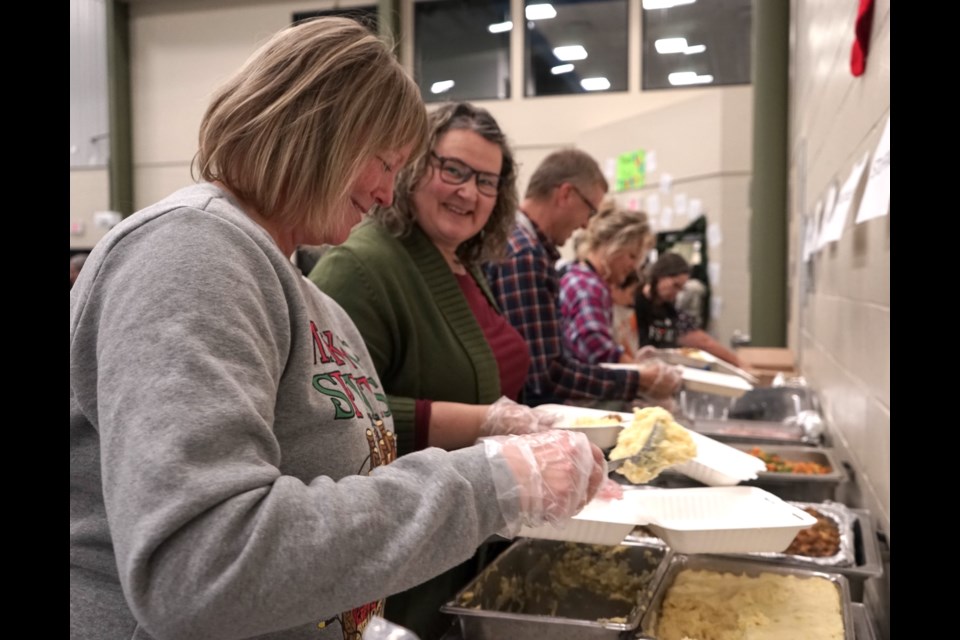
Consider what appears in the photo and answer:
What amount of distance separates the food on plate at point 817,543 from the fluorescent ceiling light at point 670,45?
7374 millimetres

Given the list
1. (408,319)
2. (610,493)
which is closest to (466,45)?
(408,319)

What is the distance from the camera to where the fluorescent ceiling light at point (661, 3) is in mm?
8227

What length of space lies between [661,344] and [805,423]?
262cm

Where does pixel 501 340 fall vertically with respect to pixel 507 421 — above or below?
above

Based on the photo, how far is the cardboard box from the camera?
483cm

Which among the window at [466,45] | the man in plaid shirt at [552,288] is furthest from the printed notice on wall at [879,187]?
the window at [466,45]

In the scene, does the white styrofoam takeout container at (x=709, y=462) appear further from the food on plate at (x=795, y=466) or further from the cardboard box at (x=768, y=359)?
the cardboard box at (x=768, y=359)

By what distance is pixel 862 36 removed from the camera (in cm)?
182

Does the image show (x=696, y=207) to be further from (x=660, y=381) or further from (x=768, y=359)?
(x=660, y=381)

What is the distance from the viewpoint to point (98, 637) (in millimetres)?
925

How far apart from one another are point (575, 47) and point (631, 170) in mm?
1672

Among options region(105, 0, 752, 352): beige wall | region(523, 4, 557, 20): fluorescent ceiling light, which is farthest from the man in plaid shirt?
region(523, 4, 557, 20): fluorescent ceiling light

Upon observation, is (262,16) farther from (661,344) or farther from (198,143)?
(198,143)

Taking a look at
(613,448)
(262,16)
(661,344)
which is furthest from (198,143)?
(262,16)
